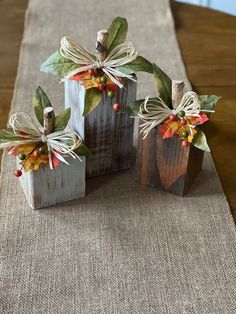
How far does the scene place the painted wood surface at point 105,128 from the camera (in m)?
0.93

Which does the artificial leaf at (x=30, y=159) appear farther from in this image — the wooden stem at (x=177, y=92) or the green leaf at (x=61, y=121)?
the wooden stem at (x=177, y=92)

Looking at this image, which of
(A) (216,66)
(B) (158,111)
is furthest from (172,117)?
(A) (216,66)

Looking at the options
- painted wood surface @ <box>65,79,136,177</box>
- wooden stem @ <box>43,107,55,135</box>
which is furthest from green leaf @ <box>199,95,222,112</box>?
wooden stem @ <box>43,107,55,135</box>

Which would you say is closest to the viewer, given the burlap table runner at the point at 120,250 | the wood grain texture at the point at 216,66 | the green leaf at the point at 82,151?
the burlap table runner at the point at 120,250

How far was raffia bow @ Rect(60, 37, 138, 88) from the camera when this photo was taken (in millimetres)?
915

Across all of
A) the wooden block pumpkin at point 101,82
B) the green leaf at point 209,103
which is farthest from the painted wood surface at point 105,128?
the green leaf at point 209,103

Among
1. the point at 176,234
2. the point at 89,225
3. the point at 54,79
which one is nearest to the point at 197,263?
the point at 176,234

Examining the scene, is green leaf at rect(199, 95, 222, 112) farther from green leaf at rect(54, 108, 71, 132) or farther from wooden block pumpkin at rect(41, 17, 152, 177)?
green leaf at rect(54, 108, 71, 132)

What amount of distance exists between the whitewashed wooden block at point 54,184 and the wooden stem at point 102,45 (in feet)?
0.50

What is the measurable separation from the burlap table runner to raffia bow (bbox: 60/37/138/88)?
0.17 metres

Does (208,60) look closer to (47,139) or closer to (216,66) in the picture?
(216,66)

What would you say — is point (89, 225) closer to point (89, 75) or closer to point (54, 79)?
point (89, 75)

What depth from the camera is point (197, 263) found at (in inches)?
33.0

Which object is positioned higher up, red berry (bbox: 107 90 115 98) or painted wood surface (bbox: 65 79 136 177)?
red berry (bbox: 107 90 115 98)
